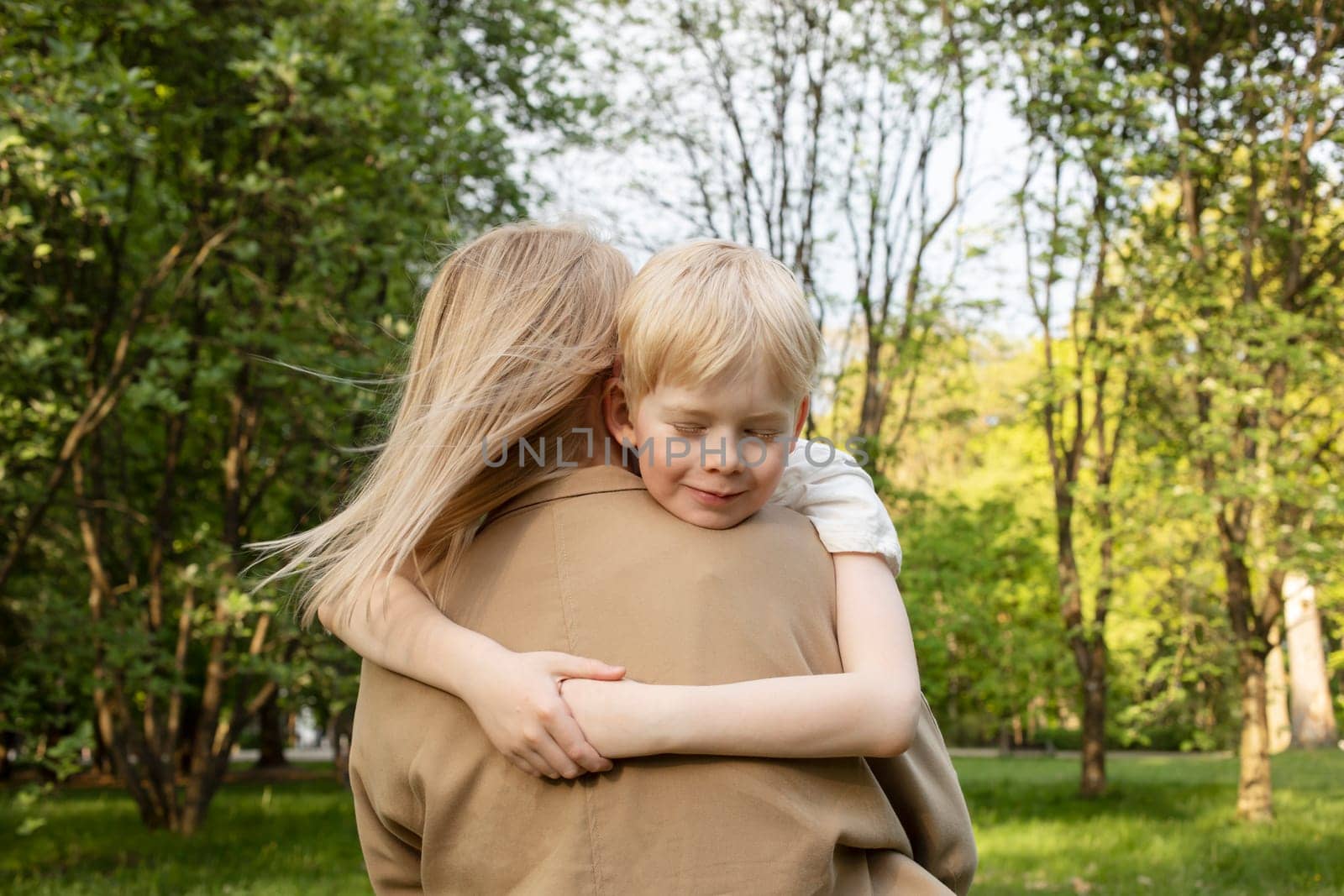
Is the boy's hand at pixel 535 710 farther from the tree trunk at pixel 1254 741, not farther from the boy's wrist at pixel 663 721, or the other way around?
the tree trunk at pixel 1254 741

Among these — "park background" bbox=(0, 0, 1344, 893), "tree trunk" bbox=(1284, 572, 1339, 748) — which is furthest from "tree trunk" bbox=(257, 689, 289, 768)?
"tree trunk" bbox=(1284, 572, 1339, 748)

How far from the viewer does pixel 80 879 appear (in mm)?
7590

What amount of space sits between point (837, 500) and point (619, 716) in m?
0.48

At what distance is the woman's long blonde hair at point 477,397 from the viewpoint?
1.61m

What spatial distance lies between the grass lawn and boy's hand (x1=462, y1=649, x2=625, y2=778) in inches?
260

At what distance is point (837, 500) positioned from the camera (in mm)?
1660

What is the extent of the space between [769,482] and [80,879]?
25.2 feet

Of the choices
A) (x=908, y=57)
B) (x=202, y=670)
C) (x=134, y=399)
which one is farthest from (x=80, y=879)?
(x=908, y=57)

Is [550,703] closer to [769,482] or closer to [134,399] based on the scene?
[769,482]

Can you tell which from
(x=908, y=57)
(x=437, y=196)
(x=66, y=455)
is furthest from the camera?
(x=908, y=57)

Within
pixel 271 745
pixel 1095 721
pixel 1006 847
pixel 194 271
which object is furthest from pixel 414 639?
pixel 271 745

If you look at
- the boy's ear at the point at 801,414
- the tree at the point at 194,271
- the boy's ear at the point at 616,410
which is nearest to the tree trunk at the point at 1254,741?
the tree at the point at 194,271

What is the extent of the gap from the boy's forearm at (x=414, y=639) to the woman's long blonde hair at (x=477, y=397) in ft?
0.12

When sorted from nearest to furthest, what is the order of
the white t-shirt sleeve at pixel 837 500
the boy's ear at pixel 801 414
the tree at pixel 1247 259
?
the white t-shirt sleeve at pixel 837 500 → the boy's ear at pixel 801 414 → the tree at pixel 1247 259
